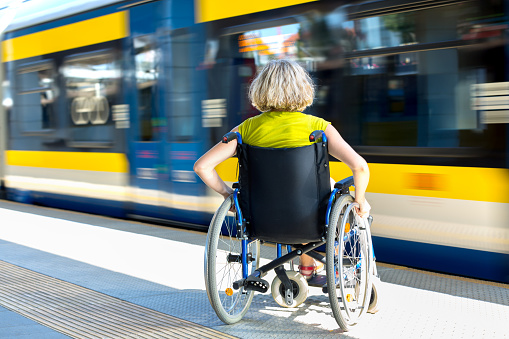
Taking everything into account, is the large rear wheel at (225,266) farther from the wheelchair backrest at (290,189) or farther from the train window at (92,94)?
the train window at (92,94)

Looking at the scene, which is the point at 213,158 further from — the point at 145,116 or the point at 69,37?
the point at 69,37

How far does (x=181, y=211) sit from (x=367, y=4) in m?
3.35

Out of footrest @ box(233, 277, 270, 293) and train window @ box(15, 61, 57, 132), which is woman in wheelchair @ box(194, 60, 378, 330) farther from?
train window @ box(15, 61, 57, 132)

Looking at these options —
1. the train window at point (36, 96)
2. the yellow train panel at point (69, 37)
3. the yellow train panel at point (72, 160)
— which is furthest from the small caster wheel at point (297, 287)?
the train window at point (36, 96)

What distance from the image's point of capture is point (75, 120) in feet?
31.9

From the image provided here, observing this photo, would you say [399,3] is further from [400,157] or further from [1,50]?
[1,50]

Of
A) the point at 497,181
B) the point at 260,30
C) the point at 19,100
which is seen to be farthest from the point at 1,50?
the point at 497,181

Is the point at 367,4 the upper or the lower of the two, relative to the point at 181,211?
upper

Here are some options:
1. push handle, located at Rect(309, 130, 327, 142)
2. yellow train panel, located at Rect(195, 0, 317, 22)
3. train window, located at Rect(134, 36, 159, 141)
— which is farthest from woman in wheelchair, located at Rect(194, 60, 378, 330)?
train window, located at Rect(134, 36, 159, 141)

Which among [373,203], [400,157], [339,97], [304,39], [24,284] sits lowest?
[24,284]

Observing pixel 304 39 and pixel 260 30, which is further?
pixel 260 30

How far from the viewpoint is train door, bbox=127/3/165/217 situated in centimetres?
820

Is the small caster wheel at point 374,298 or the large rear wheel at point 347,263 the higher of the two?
the large rear wheel at point 347,263

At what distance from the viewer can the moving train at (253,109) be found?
16.2 feet
